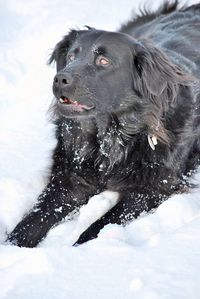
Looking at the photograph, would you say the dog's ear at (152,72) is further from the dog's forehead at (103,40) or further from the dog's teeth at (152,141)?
the dog's teeth at (152,141)

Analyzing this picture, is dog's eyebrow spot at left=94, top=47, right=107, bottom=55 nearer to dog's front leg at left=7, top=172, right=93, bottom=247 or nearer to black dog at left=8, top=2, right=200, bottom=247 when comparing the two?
black dog at left=8, top=2, right=200, bottom=247

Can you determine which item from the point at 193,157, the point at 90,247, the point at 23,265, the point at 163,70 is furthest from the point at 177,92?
the point at 23,265

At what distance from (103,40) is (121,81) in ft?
0.95

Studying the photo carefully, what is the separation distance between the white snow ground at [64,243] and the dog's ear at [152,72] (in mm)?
749

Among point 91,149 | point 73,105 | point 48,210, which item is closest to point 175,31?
point 91,149

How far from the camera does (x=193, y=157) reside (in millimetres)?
4102

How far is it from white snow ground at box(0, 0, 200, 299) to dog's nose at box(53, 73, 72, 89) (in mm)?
882

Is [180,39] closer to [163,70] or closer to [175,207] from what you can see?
[163,70]

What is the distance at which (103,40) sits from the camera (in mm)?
3557

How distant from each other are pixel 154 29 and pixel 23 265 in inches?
128

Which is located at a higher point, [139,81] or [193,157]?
[139,81]

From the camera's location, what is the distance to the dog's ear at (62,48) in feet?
13.2

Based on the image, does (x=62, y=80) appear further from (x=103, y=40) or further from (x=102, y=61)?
(x=103, y=40)

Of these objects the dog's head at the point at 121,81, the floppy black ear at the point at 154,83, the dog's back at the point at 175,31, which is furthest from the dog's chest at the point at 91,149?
the dog's back at the point at 175,31
